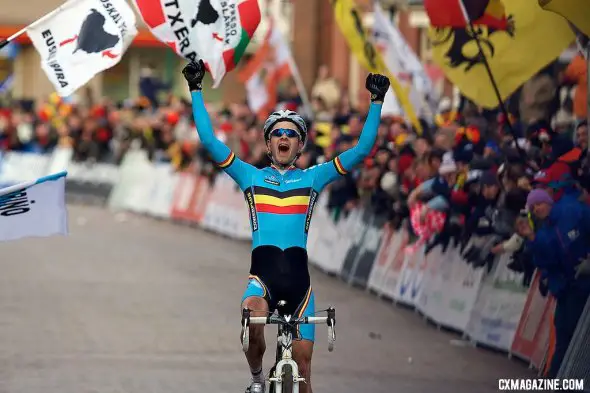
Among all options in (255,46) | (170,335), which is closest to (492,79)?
(170,335)

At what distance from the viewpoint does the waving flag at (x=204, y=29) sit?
43.8 feet

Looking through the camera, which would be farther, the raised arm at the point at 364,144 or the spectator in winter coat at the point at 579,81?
the spectator in winter coat at the point at 579,81

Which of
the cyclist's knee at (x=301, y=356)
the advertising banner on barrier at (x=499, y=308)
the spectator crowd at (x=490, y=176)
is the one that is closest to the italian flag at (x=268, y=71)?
the spectator crowd at (x=490, y=176)

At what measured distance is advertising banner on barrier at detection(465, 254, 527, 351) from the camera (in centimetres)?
1417

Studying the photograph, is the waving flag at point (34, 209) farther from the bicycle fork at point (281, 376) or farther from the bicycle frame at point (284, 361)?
the bicycle fork at point (281, 376)

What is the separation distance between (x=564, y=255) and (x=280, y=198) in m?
3.25

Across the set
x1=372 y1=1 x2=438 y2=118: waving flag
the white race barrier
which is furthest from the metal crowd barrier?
x1=372 y1=1 x2=438 y2=118: waving flag

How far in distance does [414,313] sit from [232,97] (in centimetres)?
4204

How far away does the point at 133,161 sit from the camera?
Answer: 3403cm

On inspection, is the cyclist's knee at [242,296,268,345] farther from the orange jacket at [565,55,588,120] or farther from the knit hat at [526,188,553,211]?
the orange jacket at [565,55,588,120]

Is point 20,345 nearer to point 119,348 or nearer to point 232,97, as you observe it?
point 119,348

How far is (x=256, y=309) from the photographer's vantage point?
30.6 ft

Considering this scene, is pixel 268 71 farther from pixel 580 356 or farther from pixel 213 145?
pixel 213 145

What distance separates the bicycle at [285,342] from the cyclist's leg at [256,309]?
0.27m
